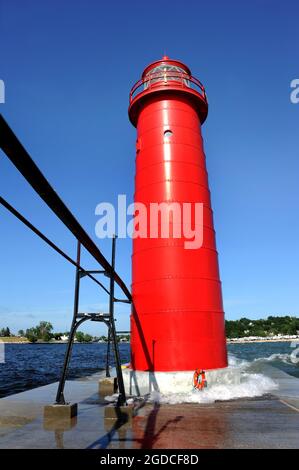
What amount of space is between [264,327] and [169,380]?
185m

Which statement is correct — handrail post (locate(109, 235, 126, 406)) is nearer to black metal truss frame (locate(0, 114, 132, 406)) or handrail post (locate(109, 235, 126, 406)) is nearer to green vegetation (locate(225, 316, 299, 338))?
black metal truss frame (locate(0, 114, 132, 406))

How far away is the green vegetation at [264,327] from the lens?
168375 mm

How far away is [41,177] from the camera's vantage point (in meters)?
4.50

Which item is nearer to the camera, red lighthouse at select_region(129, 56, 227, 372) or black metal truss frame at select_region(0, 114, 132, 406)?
black metal truss frame at select_region(0, 114, 132, 406)

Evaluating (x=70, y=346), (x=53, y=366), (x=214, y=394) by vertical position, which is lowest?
(x=53, y=366)

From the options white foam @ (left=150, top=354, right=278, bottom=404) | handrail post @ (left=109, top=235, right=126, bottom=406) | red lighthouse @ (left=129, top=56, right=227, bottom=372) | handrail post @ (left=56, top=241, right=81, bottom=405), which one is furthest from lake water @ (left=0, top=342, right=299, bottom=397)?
handrail post @ (left=109, top=235, right=126, bottom=406)

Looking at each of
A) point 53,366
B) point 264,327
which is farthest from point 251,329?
point 53,366

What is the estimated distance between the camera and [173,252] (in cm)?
1216

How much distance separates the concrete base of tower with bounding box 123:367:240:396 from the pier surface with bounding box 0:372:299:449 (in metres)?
1.43

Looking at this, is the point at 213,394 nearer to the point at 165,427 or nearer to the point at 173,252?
the point at 165,427

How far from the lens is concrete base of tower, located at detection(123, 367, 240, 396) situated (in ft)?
36.0

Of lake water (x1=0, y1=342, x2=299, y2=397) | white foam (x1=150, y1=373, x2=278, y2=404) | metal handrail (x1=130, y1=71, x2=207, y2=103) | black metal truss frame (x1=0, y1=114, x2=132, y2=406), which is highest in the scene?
metal handrail (x1=130, y1=71, x2=207, y2=103)

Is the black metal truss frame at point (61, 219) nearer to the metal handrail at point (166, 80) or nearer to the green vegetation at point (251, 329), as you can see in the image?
the metal handrail at point (166, 80)

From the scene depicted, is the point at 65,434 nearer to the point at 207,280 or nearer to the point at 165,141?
the point at 207,280
